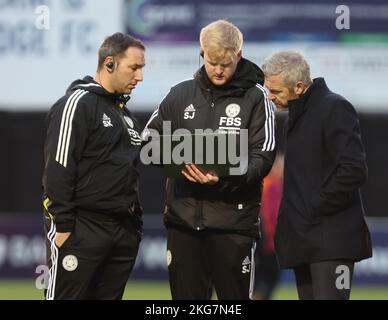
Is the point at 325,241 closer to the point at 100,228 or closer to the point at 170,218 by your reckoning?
the point at 170,218

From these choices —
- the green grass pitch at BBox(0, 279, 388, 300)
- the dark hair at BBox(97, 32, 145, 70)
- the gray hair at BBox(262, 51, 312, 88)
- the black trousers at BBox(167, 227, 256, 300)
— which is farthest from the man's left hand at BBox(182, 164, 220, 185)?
the green grass pitch at BBox(0, 279, 388, 300)

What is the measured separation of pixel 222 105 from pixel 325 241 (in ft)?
3.29

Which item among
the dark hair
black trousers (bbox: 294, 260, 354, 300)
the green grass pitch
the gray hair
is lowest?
the green grass pitch

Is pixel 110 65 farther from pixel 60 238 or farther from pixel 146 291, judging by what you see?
pixel 146 291

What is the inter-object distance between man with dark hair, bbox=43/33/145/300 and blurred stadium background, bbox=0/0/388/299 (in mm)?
6872

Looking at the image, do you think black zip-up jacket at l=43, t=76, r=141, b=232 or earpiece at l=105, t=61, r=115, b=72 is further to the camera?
earpiece at l=105, t=61, r=115, b=72

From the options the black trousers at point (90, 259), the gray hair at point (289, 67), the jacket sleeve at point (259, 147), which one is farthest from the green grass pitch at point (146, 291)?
the gray hair at point (289, 67)

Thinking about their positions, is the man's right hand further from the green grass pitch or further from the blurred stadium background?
the blurred stadium background

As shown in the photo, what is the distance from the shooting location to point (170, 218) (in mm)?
5953

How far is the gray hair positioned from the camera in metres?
5.85

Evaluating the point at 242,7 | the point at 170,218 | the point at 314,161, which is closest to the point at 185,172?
the point at 170,218

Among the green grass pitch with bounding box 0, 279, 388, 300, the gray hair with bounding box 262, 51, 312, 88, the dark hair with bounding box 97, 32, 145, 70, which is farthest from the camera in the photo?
the green grass pitch with bounding box 0, 279, 388, 300

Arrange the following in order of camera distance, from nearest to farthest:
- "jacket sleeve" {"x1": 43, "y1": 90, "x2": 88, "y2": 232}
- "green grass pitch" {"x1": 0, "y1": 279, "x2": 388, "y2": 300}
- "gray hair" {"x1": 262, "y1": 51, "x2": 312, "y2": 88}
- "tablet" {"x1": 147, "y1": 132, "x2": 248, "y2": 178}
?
"tablet" {"x1": 147, "y1": 132, "x2": 248, "y2": 178} < "jacket sleeve" {"x1": 43, "y1": 90, "x2": 88, "y2": 232} < "gray hair" {"x1": 262, "y1": 51, "x2": 312, "y2": 88} < "green grass pitch" {"x1": 0, "y1": 279, "x2": 388, "y2": 300}

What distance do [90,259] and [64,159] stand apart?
0.60 metres
